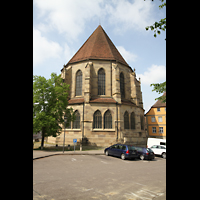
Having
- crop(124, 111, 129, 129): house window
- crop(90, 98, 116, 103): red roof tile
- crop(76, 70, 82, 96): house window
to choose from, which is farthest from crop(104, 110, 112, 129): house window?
crop(76, 70, 82, 96): house window

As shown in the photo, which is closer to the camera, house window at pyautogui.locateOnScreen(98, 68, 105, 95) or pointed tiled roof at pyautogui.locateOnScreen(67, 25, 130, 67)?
house window at pyautogui.locateOnScreen(98, 68, 105, 95)

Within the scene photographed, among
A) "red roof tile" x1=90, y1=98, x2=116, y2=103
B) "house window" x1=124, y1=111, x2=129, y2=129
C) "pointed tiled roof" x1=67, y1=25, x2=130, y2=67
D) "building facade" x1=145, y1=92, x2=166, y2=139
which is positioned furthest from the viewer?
"building facade" x1=145, y1=92, x2=166, y2=139

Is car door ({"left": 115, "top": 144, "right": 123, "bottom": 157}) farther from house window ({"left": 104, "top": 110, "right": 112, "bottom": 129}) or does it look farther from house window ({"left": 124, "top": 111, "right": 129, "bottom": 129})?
house window ({"left": 124, "top": 111, "right": 129, "bottom": 129})

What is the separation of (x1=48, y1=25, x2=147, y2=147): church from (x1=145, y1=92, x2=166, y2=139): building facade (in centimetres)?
1175

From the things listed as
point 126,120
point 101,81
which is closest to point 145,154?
point 126,120

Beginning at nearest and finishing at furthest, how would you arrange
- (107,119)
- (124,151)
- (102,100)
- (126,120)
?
(124,151) < (107,119) < (102,100) < (126,120)

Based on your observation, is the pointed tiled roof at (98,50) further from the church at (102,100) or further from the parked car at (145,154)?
the parked car at (145,154)

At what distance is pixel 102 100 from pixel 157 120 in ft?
72.8

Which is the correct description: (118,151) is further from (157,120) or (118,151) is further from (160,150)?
(157,120)

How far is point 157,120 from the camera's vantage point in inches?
1671

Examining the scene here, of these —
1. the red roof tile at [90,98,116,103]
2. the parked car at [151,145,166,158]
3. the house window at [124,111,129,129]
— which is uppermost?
the red roof tile at [90,98,116,103]

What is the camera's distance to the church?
24.9m
